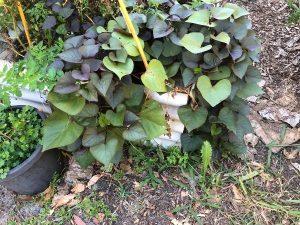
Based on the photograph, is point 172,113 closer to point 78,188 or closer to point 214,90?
point 214,90

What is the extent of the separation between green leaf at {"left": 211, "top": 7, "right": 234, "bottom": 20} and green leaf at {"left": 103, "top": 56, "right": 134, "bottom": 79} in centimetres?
50

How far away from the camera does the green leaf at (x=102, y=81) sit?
1.88 metres

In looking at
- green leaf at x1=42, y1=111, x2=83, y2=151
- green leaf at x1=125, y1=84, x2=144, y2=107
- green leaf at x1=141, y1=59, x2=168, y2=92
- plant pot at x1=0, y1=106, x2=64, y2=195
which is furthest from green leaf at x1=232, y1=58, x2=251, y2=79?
plant pot at x1=0, y1=106, x2=64, y2=195

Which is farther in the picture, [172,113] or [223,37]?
[172,113]

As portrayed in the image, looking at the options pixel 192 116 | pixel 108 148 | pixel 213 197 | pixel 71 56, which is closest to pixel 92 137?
pixel 108 148

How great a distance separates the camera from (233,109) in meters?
2.24

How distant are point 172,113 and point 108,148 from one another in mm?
447

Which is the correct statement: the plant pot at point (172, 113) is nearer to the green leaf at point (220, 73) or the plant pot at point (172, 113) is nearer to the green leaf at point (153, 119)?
the green leaf at point (153, 119)

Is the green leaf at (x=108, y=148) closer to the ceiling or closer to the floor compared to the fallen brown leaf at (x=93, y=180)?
closer to the ceiling

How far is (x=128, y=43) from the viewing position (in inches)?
77.8

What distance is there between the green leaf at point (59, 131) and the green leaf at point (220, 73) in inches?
29.3

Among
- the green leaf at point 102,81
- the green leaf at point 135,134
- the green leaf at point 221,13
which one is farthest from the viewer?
the green leaf at point 135,134

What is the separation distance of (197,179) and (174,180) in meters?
0.14

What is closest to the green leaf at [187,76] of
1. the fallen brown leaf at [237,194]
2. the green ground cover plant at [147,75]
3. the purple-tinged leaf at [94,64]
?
the green ground cover plant at [147,75]
